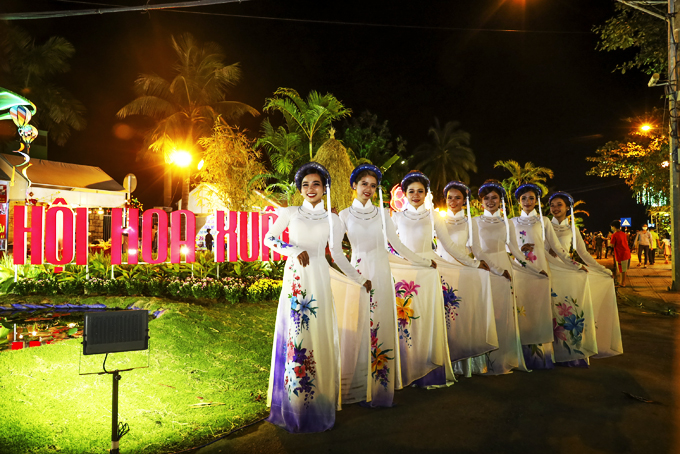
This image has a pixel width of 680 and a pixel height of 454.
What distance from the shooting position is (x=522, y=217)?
6043mm

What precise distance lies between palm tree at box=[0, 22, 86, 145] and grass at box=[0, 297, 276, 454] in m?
23.4

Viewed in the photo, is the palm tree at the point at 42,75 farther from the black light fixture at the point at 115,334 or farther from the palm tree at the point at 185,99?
the black light fixture at the point at 115,334

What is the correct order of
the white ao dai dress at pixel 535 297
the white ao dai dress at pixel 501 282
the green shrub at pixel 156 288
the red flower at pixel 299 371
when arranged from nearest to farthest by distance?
the red flower at pixel 299 371
the white ao dai dress at pixel 501 282
the white ao dai dress at pixel 535 297
the green shrub at pixel 156 288

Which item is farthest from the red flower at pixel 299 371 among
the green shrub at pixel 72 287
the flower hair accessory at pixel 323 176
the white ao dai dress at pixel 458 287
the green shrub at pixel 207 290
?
the green shrub at pixel 72 287

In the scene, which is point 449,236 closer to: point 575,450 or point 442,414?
point 442,414

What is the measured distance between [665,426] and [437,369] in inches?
76.3

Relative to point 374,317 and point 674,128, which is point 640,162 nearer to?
point 674,128

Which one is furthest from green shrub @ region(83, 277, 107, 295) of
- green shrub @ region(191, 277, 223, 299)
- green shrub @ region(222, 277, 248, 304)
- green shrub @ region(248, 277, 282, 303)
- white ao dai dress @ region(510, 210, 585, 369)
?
white ao dai dress @ region(510, 210, 585, 369)

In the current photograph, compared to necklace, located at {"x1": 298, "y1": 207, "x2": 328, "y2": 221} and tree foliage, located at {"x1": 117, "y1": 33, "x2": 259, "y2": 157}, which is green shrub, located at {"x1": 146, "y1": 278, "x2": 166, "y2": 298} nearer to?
necklace, located at {"x1": 298, "y1": 207, "x2": 328, "y2": 221}

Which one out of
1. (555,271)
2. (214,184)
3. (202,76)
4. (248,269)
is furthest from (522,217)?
(202,76)

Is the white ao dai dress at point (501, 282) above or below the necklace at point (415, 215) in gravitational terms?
below

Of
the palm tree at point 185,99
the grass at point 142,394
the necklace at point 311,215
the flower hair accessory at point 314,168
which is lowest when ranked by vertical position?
the grass at point 142,394

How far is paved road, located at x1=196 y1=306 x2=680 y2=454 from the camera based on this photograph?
3.33m

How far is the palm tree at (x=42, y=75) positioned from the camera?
23.5 m
